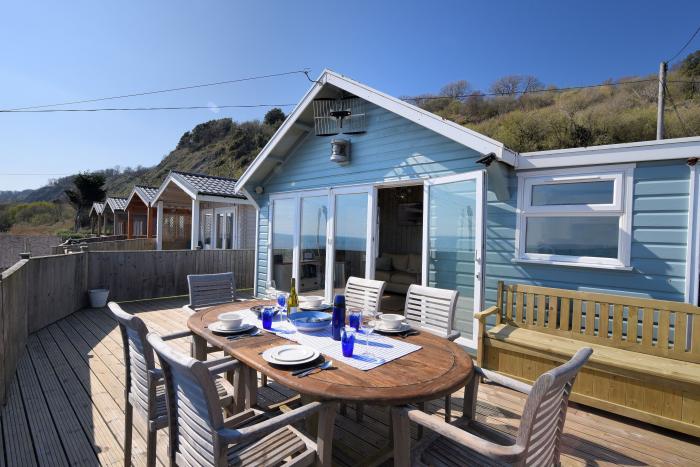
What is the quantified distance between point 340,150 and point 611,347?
3920 millimetres

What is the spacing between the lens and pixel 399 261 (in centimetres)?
765

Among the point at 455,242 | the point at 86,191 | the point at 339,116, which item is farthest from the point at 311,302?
the point at 86,191

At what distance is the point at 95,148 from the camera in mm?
21859

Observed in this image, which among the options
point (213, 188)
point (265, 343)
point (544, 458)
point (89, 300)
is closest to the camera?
point (544, 458)

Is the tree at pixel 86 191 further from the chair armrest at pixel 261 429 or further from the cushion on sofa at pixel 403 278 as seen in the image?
the chair armrest at pixel 261 429

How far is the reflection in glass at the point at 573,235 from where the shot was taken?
3311 mm

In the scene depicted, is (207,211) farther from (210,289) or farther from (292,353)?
(292,353)

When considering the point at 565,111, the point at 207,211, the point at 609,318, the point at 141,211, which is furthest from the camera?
the point at 141,211

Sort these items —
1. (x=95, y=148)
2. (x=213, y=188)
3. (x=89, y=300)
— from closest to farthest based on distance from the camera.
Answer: (x=89, y=300)
(x=213, y=188)
(x=95, y=148)

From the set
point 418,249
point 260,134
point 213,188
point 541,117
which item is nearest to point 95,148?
point 260,134

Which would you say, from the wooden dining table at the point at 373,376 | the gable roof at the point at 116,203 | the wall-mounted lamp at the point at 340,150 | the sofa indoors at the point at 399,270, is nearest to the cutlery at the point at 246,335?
the wooden dining table at the point at 373,376

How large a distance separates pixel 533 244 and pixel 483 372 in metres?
2.44

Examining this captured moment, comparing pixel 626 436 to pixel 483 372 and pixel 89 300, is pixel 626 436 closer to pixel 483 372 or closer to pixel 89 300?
pixel 483 372

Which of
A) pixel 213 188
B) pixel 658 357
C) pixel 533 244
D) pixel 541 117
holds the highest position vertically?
pixel 541 117
